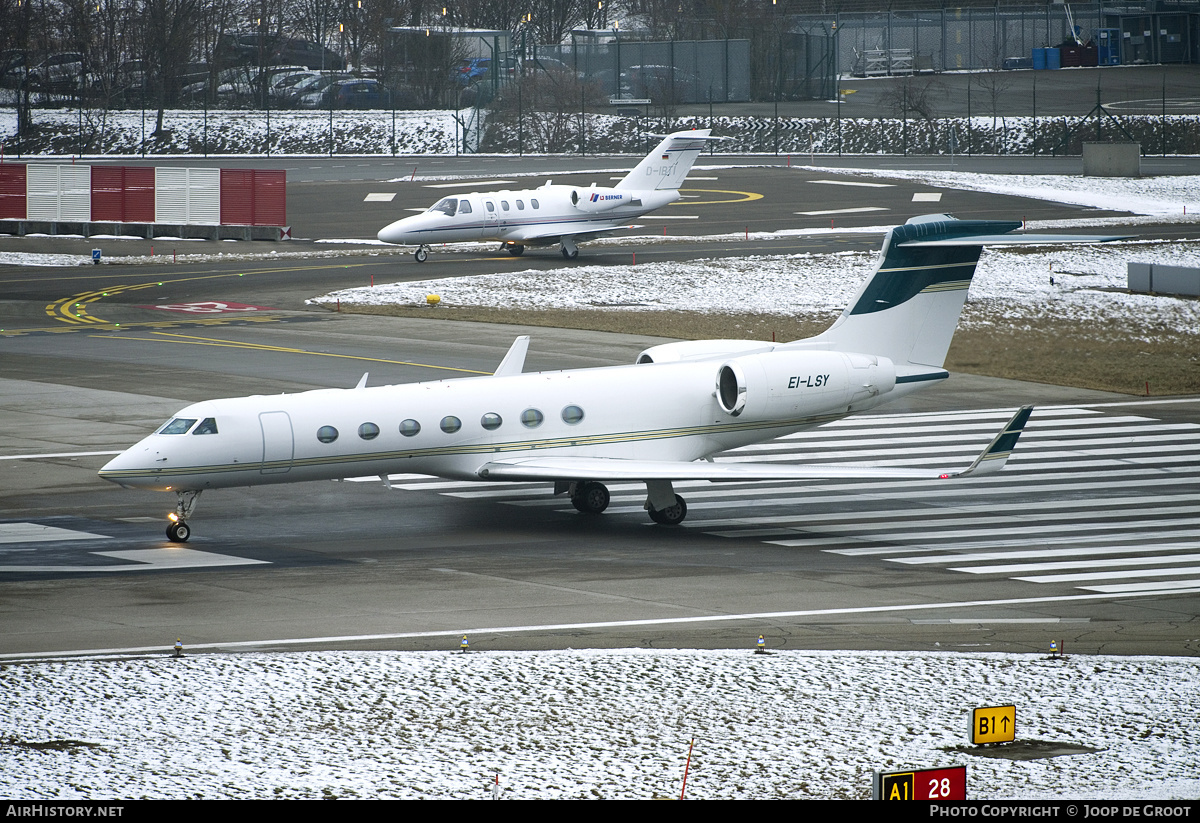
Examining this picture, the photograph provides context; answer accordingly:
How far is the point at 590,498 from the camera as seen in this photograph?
77.6ft

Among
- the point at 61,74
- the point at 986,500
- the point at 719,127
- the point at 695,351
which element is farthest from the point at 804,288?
the point at 61,74

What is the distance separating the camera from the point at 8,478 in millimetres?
25562

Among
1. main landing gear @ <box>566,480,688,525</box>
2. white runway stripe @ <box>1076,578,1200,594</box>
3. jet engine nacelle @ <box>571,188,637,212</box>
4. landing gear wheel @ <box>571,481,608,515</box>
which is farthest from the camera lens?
jet engine nacelle @ <box>571,188,637,212</box>

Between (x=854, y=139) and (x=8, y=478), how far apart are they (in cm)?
7556

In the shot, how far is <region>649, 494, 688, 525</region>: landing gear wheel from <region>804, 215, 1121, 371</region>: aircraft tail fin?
4273 millimetres

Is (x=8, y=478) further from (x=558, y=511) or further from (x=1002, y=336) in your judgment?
(x=1002, y=336)

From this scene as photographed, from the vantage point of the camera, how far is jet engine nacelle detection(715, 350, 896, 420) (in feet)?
76.7

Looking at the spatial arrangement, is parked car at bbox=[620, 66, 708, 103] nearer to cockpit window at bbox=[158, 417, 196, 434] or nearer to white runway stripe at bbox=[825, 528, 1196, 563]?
white runway stripe at bbox=[825, 528, 1196, 563]

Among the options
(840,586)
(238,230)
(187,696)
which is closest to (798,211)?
(238,230)

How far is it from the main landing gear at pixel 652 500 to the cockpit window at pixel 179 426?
6.02 metres

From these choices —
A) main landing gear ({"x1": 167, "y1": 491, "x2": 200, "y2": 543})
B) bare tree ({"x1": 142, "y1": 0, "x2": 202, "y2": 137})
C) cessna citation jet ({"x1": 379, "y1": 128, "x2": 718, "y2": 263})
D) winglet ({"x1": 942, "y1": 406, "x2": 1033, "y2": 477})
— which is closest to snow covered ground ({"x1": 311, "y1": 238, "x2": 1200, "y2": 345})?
cessna citation jet ({"x1": 379, "y1": 128, "x2": 718, "y2": 263})

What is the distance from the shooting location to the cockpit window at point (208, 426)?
68.7ft

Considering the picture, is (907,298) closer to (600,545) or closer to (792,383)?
(792,383)

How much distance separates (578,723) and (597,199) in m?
42.8
